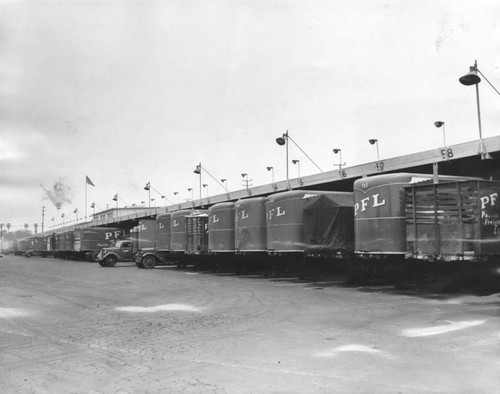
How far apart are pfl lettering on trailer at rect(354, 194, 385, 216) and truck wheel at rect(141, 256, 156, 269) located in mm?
21005

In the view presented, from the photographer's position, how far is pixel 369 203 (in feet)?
54.0

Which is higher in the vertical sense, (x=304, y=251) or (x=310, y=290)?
(x=304, y=251)

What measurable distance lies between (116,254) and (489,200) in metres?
31.0

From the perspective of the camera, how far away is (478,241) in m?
13.3

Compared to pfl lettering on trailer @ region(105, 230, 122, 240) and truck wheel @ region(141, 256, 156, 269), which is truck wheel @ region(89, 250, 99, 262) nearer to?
pfl lettering on trailer @ region(105, 230, 122, 240)

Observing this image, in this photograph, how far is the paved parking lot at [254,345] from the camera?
607cm

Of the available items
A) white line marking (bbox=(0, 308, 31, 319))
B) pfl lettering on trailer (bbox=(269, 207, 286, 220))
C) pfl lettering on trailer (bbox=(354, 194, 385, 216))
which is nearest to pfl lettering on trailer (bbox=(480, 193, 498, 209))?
pfl lettering on trailer (bbox=(354, 194, 385, 216))

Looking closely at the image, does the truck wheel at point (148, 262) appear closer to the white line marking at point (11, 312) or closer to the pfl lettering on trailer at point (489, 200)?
the white line marking at point (11, 312)

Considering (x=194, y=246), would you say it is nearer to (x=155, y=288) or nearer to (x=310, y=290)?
(x=155, y=288)

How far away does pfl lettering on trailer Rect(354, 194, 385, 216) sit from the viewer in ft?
52.6

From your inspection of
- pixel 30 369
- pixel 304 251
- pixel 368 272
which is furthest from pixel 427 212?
pixel 30 369

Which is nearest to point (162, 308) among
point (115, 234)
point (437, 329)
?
point (437, 329)

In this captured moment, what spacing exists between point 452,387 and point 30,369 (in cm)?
534

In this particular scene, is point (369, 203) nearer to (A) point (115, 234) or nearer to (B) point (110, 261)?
(B) point (110, 261)
